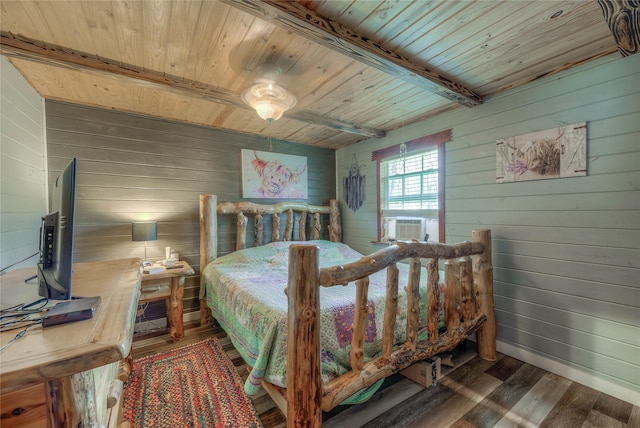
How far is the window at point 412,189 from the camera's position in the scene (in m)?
2.81

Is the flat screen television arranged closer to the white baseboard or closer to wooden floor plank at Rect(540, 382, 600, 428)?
wooden floor plank at Rect(540, 382, 600, 428)

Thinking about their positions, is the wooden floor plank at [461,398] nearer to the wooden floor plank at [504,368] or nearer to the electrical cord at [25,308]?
the wooden floor plank at [504,368]

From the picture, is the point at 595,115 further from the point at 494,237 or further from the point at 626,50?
the point at 494,237

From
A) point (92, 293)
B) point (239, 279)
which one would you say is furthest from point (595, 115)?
point (92, 293)

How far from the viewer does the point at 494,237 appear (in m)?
2.38

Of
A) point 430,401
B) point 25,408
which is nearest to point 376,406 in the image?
point 430,401

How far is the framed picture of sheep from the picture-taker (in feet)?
6.22

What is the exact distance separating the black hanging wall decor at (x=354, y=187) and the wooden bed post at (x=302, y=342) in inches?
104

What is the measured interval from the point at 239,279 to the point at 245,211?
1203mm

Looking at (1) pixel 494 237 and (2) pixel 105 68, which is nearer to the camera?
(2) pixel 105 68

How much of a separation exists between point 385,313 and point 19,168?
2.88 metres

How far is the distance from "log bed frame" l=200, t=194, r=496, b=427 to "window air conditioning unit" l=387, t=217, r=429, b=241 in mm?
736

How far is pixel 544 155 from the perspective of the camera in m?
2.05

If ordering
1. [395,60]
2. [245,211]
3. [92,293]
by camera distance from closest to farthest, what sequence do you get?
[92,293] < [395,60] < [245,211]
